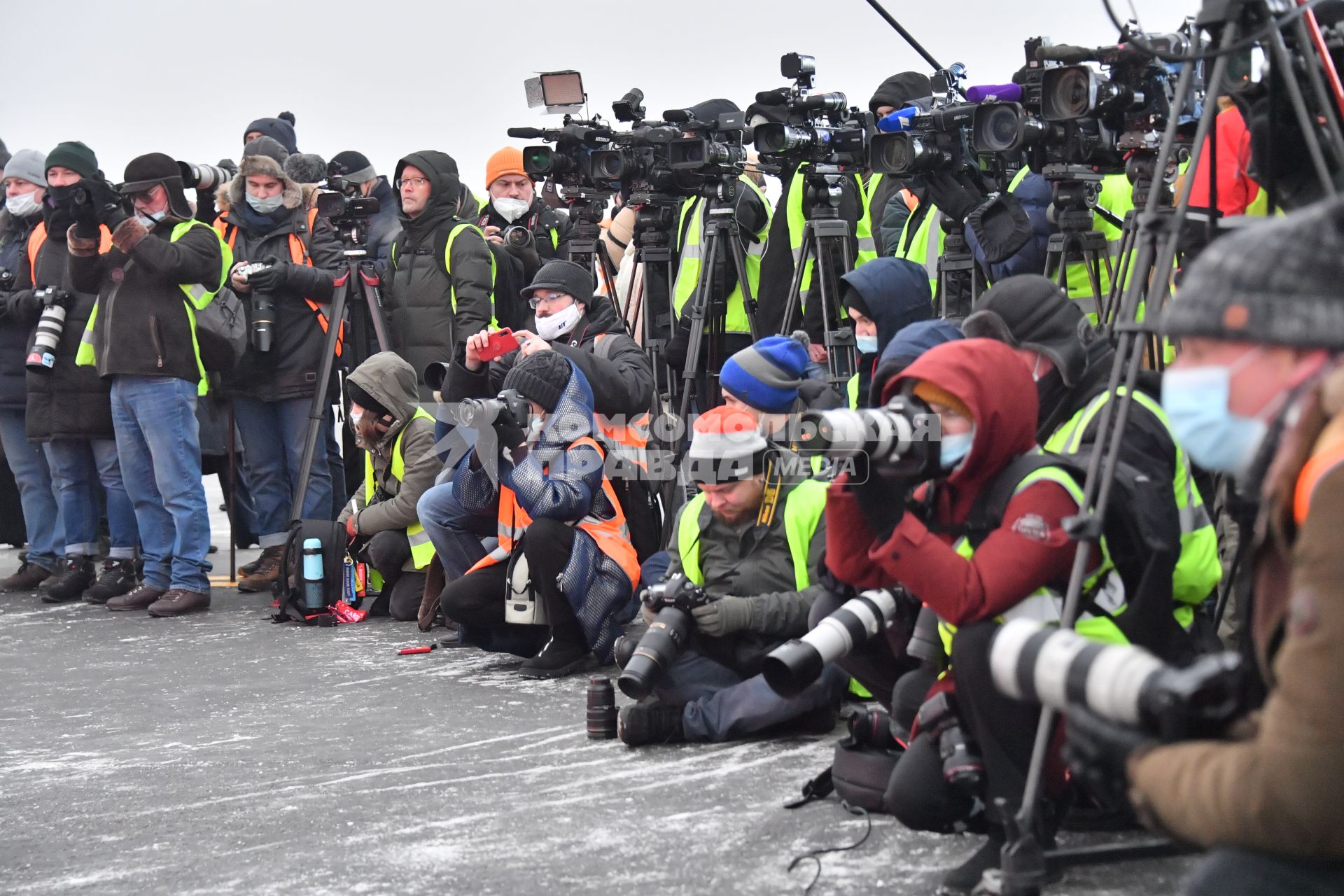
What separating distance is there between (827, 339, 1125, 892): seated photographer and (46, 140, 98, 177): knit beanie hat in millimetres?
4660

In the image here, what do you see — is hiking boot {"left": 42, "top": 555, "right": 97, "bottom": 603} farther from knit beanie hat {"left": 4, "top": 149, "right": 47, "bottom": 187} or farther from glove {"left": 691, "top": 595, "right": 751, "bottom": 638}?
glove {"left": 691, "top": 595, "right": 751, "bottom": 638}

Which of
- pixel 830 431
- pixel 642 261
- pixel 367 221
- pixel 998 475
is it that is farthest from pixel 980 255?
pixel 367 221

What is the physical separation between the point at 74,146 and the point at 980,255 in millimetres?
3792

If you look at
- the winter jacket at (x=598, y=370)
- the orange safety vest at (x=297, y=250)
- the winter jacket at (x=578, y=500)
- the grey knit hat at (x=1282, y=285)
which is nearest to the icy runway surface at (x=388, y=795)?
the winter jacket at (x=578, y=500)

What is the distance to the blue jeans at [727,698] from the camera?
163 inches

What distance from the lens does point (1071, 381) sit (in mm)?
3455

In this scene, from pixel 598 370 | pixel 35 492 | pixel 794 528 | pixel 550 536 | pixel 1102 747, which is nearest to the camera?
pixel 1102 747

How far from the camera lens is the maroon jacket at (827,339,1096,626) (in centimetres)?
284

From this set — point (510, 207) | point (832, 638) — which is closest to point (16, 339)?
point (510, 207)

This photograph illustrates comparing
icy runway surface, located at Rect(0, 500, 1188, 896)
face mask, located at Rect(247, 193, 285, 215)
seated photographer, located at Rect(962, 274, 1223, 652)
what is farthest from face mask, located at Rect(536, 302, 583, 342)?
seated photographer, located at Rect(962, 274, 1223, 652)

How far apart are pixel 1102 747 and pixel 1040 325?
188 centimetres

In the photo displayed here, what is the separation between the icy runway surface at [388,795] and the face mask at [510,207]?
3.16 m

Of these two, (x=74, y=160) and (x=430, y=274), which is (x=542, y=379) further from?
(x=74, y=160)

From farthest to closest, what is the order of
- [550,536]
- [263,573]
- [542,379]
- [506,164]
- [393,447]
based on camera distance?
[506,164] < [263,573] < [393,447] < [542,379] < [550,536]
